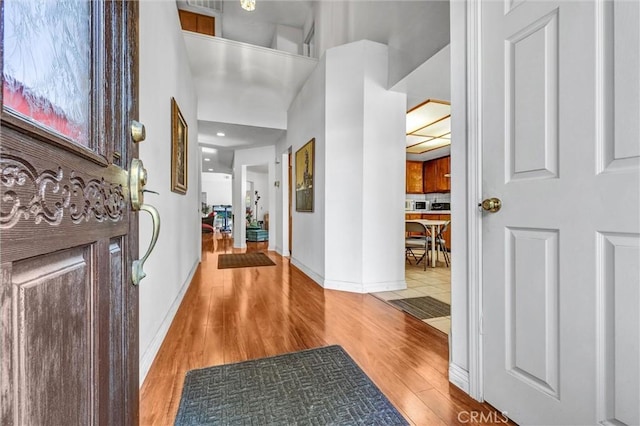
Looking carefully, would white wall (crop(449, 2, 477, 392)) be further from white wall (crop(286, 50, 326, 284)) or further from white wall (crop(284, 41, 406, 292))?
white wall (crop(286, 50, 326, 284))

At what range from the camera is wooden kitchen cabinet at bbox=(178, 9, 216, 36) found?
4617 millimetres

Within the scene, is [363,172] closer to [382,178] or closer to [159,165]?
[382,178]

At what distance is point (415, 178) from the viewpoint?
24.3 ft

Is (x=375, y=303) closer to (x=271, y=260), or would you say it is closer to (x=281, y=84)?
(x=271, y=260)

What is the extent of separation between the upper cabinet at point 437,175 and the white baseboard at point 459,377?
5714mm

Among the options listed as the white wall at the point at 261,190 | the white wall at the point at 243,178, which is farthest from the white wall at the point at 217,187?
the white wall at the point at 243,178

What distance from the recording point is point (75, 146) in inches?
16.9

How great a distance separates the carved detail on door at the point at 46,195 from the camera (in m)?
0.30

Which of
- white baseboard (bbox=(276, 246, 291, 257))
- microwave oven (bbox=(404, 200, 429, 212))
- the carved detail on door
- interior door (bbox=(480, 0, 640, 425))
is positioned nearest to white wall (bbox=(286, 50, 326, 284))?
white baseboard (bbox=(276, 246, 291, 257))

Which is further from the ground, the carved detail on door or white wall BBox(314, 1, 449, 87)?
white wall BBox(314, 1, 449, 87)

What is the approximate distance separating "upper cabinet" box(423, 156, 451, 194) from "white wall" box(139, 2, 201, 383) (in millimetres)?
5885

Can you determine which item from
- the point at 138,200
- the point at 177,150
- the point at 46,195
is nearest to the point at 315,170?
the point at 177,150

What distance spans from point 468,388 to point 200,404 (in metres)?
1.25

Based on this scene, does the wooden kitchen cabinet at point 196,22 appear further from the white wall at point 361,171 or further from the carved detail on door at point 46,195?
the carved detail on door at point 46,195
